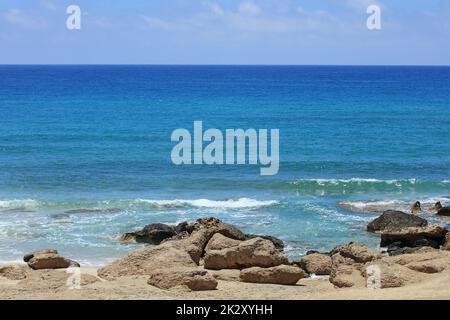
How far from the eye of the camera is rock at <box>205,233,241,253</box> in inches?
891

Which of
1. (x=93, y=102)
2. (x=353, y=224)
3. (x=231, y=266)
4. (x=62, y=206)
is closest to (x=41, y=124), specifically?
(x=93, y=102)

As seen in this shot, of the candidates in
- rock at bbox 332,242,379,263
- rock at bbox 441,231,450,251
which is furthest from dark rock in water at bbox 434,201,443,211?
rock at bbox 332,242,379,263

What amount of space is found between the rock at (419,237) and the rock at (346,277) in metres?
4.86

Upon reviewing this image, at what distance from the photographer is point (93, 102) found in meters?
89.0

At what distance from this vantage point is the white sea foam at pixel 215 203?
33.8 metres

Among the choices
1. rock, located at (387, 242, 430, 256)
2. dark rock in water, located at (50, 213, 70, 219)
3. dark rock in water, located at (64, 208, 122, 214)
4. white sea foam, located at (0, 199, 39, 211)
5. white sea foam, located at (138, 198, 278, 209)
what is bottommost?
rock, located at (387, 242, 430, 256)

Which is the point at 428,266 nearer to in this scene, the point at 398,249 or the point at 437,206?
the point at 398,249

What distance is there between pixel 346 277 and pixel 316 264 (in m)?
2.39

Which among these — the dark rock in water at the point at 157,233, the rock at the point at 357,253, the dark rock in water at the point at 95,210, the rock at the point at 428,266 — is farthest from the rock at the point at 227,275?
the dark rock in water at the point at 95,210

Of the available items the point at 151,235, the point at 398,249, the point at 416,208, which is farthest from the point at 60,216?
the point at 416,208

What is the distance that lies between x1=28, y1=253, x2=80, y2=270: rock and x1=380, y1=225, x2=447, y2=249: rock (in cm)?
993

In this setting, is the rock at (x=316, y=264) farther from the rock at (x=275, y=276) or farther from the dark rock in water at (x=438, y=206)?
the dark rock in water at (x=438, y=206)

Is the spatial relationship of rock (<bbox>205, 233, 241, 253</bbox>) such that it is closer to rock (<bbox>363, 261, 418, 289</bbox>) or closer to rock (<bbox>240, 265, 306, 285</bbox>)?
rock (<bbox>240, 265, 306, 285</bbox>)

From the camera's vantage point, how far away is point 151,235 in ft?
88.6
